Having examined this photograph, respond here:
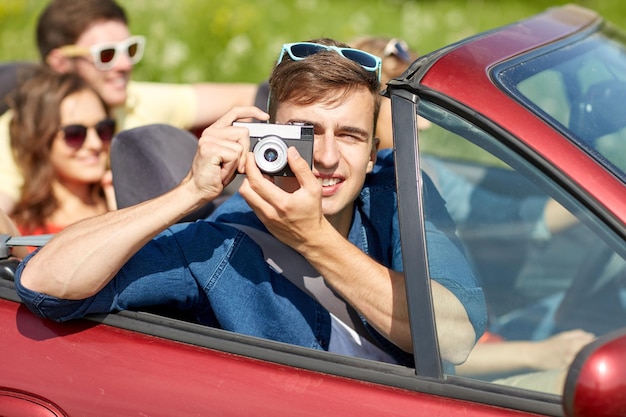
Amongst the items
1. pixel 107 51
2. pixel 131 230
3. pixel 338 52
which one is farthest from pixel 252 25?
pixel 131 230

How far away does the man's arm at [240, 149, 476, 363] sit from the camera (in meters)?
1.80

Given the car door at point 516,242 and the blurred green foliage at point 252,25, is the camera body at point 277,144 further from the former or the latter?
the blurred green foliage at point 252,25

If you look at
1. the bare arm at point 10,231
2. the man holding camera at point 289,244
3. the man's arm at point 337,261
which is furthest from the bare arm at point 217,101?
the man's arm at point 337,261

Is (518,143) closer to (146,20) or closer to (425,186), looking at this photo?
(425,186)

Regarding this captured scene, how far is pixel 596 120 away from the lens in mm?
1994

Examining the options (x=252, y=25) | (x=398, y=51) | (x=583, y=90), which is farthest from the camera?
(x=252, y=25)

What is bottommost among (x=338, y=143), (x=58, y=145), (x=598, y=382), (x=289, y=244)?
(x=598, y=382)

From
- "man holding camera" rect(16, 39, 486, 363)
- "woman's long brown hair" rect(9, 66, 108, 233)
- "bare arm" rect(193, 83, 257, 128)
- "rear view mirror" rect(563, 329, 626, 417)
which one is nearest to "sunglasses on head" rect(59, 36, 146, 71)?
"bare arm" rect(193, 83, 257, 128)

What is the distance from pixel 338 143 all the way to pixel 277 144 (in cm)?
27

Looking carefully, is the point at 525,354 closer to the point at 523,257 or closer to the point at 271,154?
the point at 271,154

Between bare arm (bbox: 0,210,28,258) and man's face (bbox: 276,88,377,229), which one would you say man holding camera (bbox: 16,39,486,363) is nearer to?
man's face (bbox: 276,88,377,229)

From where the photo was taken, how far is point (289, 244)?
191 centimetres

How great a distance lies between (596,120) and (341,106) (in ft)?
1.88

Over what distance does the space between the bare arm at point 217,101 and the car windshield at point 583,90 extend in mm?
2003
